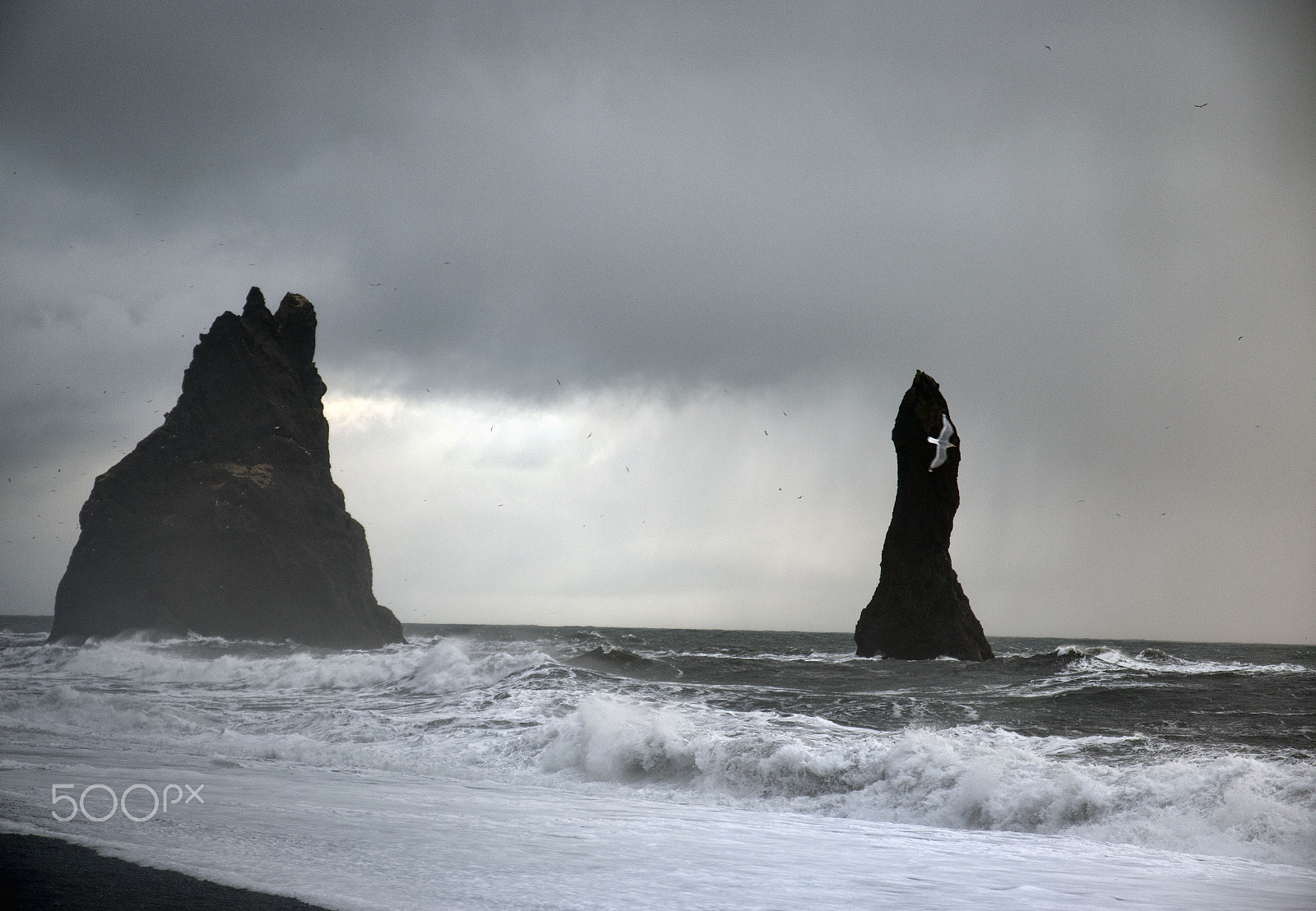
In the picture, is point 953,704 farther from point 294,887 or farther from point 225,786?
point 294,887

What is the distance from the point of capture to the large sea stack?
4800cm

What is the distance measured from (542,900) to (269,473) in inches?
2029

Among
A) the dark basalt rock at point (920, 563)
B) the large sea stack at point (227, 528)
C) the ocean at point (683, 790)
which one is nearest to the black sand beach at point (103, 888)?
the ocean at point (683, 790)

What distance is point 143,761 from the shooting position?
10648mm

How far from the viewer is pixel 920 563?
37.0 m

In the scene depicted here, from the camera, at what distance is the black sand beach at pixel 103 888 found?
4.39 meters

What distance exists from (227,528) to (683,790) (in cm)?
4537

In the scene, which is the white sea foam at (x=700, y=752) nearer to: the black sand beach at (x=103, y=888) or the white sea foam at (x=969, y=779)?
the white sea foam at (x=969, y=779)

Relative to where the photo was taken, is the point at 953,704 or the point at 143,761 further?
the point at 953,704

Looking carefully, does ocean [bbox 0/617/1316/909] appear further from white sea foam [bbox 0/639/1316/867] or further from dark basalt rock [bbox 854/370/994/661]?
dark basalt rock [bbox 854/370/994/661]

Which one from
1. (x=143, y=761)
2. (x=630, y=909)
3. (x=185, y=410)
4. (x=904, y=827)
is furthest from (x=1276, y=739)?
(x=185, y=410)

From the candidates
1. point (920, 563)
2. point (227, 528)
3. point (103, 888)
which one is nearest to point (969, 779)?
point (103, 888)

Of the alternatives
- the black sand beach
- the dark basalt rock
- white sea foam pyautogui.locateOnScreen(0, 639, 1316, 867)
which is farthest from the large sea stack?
the black sand beach

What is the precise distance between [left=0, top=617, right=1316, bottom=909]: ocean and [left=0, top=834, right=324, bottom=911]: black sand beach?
10.0 inches
